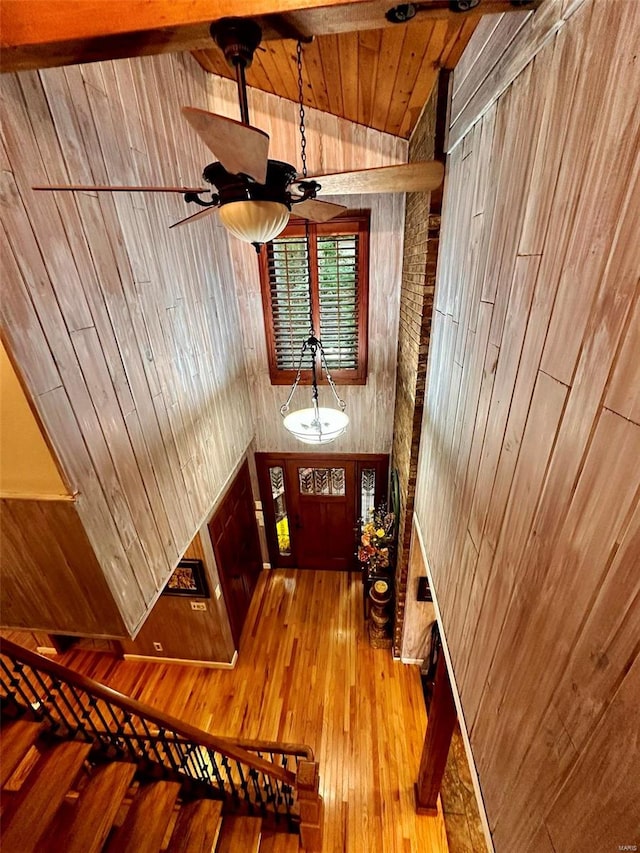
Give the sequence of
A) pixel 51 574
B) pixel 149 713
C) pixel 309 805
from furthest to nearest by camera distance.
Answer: pixel 309 805, pixel 149 713, pixel 51 574

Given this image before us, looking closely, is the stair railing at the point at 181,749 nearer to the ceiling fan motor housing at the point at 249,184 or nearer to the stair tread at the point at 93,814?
the stair tread at the point at 93,814

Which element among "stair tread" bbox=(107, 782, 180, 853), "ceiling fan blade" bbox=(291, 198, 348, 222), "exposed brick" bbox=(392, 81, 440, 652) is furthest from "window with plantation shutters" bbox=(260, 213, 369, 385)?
"stair tread" bbox=(107, 782, 180, 853)

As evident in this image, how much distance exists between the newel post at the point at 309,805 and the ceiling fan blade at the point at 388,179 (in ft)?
11.1

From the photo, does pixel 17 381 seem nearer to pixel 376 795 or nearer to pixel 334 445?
pixel 334 445

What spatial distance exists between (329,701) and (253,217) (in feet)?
14.0

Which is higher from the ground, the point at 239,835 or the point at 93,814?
the point at 93,814

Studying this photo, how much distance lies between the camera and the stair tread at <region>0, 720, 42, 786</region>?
1819 millimetres

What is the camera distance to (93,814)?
77.2 inches

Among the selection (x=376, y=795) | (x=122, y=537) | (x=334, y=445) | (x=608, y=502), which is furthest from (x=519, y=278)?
(x=376, y=795)

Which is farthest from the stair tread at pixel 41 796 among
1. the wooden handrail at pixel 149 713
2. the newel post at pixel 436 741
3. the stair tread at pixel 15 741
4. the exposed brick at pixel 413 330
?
the exposed brick at pixel 413 330

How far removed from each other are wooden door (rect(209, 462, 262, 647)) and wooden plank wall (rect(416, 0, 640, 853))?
2.68m

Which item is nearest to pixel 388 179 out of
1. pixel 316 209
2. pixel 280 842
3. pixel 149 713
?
pixel 316 209

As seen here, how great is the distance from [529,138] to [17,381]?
2.07 meters

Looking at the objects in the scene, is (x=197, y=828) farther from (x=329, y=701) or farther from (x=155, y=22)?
(x=155, y=22)
